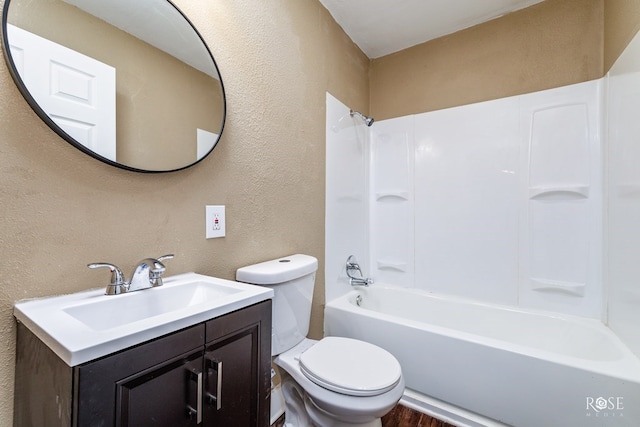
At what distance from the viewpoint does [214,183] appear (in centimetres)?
118

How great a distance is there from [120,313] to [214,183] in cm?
58

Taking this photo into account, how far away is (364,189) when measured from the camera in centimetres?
238

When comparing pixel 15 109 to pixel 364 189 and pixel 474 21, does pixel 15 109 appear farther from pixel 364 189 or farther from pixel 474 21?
pixel 474 21

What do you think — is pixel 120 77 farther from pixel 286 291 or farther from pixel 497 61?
pixel 497 61

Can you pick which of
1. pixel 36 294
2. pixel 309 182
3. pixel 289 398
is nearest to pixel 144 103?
pixel 36 294

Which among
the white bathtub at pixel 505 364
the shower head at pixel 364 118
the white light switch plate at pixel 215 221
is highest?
the shower head at pixel 364 118

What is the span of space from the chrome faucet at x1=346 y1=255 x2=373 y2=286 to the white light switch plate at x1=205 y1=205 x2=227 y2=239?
1.18 meters

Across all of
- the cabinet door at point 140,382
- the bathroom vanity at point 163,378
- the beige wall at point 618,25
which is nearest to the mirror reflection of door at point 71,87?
the bathroom vanity at point 163,378

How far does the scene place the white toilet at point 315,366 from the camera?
107 centimetres

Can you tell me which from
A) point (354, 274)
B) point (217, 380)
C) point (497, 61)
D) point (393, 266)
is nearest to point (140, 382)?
point (217, 380)

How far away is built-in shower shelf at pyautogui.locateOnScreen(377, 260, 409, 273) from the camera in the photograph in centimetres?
229

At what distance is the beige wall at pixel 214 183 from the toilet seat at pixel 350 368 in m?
A: 0.50

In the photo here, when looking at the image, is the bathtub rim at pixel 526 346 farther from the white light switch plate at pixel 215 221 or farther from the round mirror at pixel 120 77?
the round mirror at pixel 120 77

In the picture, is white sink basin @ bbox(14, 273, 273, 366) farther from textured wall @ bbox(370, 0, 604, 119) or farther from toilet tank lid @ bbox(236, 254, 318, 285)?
textured wall @ bbox(370, 0, 604, 119)
